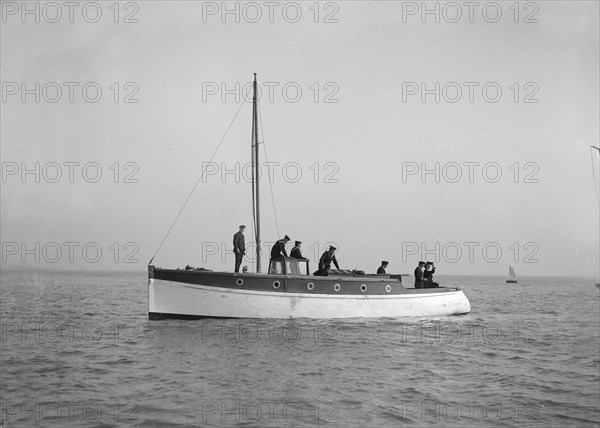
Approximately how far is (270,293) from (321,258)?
11.4 ft

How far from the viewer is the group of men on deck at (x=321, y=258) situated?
2391cm

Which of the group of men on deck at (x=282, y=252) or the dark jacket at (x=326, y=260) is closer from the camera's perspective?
the group of men on deck at (x=282, y=252)

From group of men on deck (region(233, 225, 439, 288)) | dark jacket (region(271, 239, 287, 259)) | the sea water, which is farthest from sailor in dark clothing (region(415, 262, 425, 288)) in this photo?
dark jacket (region(271, 239, 287, 259))

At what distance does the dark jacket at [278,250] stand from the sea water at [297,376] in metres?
3.10

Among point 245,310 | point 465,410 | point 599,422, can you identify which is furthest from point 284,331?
point 599,422

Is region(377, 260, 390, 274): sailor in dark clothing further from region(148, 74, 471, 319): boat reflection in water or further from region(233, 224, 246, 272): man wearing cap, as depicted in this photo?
region(233, 224, 246, 272): man wearing cap

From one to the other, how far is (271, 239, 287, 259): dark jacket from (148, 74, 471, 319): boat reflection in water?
0.23m

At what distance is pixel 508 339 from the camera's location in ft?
74.9

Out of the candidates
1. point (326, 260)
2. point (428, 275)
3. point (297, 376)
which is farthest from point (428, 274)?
point (297, 376)

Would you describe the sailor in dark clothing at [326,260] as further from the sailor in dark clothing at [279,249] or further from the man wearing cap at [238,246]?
the man wearing cap at [238,246]

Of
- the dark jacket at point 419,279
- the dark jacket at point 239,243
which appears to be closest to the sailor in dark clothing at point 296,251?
the dark jacket at point 239,243

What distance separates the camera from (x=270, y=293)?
2366 centimetres

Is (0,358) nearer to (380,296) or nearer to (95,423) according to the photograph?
(95,423)

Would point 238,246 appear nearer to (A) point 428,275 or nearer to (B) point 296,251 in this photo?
(B) point 296,251
